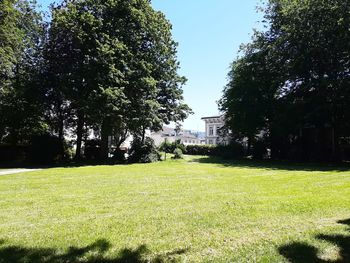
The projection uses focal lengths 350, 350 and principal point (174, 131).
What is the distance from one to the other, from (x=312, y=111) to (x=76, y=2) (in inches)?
841

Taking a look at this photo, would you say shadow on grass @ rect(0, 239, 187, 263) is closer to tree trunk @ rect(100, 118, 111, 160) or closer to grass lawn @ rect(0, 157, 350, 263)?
grass lawn @ rect(0, 157, 350, 263)

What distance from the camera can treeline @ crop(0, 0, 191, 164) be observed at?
26.3 metres

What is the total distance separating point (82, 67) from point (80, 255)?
2308cm

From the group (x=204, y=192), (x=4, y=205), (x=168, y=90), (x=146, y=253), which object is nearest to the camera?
(x=146, y=253)

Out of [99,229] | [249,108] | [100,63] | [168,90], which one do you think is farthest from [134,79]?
[99,229]

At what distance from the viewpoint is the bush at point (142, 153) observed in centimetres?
2895

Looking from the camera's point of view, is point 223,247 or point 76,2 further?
point 76,2

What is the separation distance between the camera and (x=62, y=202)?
372 inches

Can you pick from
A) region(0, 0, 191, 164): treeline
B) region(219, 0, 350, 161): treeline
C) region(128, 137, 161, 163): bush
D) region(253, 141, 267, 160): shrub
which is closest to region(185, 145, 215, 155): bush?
region(219, 0, 350, 161): treeline

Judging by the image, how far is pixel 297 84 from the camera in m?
31.2

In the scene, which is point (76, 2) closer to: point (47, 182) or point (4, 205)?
point (47, 182)

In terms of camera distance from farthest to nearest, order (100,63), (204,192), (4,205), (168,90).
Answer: (168,90)
(100,63)
(204,192)
(4,205)

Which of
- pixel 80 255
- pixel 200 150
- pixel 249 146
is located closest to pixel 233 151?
pixel 249 146

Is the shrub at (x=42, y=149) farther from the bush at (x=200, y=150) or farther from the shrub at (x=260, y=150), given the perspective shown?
the bush at (x=200, y=150)
